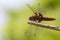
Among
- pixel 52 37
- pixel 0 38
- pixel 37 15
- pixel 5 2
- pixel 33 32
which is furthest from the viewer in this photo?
pixel 5 2

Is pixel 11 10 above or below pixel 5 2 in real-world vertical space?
below

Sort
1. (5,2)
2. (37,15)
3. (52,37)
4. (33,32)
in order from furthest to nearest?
1. (5,2)
2. (52,37)
3. (33,32)
4. (37,15)

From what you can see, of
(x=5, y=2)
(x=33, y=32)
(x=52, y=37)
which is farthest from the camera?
(x=5, y=2)

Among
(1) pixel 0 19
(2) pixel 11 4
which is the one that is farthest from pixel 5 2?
(1) pixel 0 19

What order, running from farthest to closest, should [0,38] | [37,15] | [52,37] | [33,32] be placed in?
[0,38] < [52,37] < [33,32] < [37,15]

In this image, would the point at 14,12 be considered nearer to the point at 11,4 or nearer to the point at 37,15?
the point at 11,4

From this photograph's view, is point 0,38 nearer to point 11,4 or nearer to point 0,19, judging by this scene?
point 0,19

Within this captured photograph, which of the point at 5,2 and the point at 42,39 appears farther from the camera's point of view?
the point at 5,2

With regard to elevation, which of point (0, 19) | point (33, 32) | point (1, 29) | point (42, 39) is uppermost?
point (0, 19)

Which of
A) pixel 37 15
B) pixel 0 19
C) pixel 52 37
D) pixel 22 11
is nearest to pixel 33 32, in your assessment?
pixel 37 15
